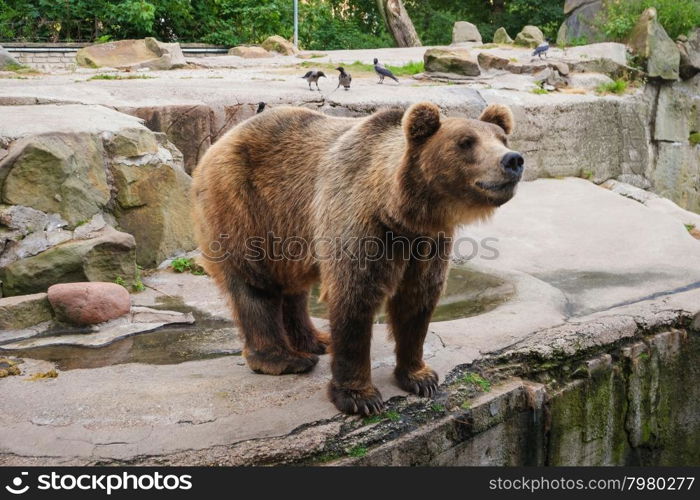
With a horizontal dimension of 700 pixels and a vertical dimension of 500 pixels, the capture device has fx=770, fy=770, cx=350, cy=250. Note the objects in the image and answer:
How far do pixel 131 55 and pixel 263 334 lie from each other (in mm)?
9243

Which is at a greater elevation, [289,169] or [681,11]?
[681,11]

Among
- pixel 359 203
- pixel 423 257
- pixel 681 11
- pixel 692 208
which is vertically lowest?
pixel 692 208

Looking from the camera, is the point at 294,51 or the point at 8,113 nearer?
the point at 8,113

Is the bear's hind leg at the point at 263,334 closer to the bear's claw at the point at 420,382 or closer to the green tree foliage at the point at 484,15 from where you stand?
the bear's claw at the point at 420,382

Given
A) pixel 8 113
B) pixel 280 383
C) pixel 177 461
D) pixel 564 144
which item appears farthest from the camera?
pixel 564 144

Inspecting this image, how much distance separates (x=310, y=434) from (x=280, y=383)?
543mm

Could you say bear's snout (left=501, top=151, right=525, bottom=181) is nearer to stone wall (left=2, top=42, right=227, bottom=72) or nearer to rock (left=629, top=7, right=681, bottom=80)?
rock (left=629, top=7, right=681, bottom=80)

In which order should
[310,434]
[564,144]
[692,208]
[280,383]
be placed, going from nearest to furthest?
[310,434], [280,383], [564,144], [692,208]

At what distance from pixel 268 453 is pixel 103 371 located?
1.25 metres

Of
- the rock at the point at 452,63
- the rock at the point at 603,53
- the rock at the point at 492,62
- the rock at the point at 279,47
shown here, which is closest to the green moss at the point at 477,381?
the rock at the point at 452,63

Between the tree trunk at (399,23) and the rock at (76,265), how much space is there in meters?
13.2

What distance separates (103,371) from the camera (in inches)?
158

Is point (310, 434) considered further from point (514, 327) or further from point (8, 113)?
point (8, 113)

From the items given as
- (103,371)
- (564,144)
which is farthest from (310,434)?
(564,144)
